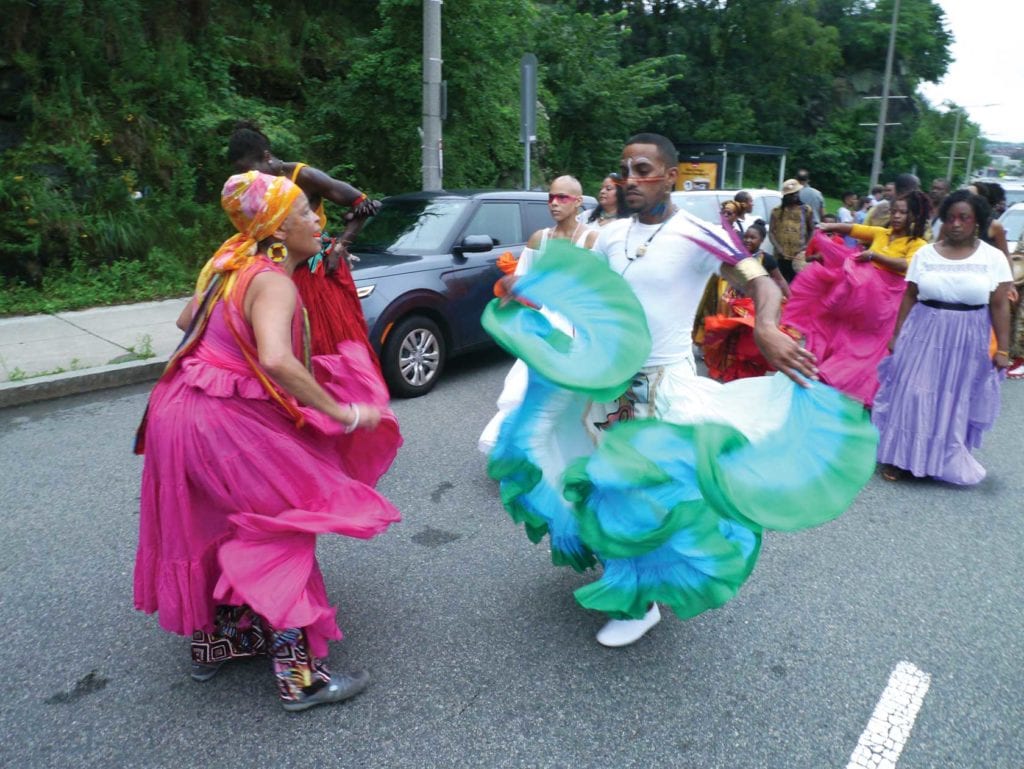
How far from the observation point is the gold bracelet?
2.67m

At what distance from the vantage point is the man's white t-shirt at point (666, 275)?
2801mm

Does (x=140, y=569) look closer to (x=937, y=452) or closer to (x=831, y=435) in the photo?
(x=831, y=435)

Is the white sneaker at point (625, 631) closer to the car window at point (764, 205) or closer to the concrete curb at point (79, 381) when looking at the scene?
the concrete curb at point (79, 381)

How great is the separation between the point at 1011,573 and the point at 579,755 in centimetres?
257

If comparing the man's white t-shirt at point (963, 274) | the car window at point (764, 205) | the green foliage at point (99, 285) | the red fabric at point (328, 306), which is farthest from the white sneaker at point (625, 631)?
the car window at point (764, 205)

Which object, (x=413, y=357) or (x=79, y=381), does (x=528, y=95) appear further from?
(x=79, y=381)

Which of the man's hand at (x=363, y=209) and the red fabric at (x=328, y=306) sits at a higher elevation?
the man's hand at (x=363, y=209)

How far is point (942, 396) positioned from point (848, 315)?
1.19m

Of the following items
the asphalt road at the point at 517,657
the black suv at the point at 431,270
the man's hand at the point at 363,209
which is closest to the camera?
the asphalt road at the point at 517,657

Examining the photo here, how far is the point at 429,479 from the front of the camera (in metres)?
4.79

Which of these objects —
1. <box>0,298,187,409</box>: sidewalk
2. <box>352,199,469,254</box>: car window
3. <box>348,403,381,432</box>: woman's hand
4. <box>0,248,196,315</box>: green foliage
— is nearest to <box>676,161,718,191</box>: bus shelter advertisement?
<box>0,248,196,315</box>: green foliage

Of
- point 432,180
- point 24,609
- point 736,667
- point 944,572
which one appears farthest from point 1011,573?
point 432,180

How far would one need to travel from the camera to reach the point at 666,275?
2820 millimetres

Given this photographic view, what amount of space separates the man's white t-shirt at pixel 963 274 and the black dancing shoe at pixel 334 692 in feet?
13.5
